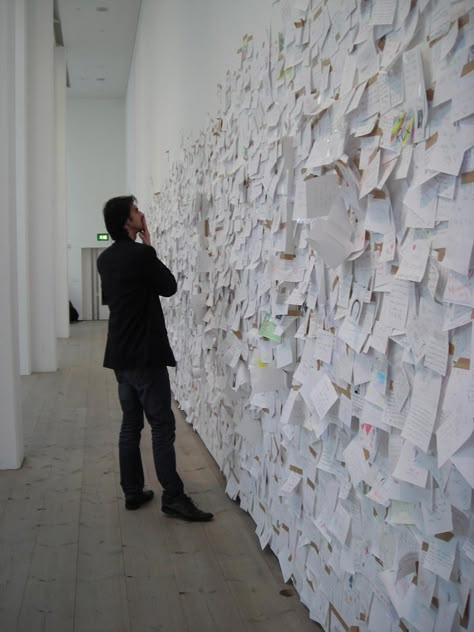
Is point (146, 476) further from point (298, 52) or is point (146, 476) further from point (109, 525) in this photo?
point (298, 52)

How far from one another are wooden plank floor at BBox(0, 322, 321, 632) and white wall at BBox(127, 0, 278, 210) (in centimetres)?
212

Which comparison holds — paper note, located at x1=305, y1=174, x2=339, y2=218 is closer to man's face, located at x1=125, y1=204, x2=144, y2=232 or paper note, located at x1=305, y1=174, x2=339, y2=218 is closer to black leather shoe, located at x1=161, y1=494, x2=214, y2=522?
man's face, located at x1=125, y1=204, x2=144, y2=232

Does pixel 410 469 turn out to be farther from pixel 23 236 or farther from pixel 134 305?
pixel 23 236

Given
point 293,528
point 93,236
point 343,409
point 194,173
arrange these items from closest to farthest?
point 343,409 < point 293,528 < point 194,173 < point 93,236

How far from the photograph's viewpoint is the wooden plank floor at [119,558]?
2.17 metres

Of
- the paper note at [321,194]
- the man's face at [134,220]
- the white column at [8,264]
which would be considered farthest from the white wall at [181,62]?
the white column at [8,264]

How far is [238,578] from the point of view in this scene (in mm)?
2424

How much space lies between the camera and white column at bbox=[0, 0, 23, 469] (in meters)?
3.62

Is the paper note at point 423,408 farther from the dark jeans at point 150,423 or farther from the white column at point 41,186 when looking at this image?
the white column at point 41,186

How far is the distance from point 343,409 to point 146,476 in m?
2.14

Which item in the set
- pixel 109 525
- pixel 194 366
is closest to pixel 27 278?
pixel 194 366

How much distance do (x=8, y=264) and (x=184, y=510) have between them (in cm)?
178

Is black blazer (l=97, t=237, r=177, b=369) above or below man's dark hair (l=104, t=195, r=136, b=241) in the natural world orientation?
below

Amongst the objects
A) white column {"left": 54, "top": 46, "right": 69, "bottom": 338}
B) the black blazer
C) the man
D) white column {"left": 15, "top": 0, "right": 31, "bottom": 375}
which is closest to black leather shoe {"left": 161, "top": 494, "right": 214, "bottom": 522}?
the man
